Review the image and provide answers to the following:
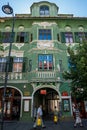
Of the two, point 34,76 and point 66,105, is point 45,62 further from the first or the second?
point 66,105

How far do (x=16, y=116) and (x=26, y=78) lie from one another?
4.92 meters

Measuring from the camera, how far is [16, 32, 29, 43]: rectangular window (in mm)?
20345

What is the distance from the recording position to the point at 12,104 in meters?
17.7

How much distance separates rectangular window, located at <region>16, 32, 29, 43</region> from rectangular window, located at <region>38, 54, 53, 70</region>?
3.47 m

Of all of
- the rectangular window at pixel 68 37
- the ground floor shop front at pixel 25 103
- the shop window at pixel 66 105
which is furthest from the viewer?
the rectangular window at pixel 68 37

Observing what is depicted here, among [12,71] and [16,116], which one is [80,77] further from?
[16,116]

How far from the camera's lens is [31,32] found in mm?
20766

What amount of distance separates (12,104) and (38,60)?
6.20m

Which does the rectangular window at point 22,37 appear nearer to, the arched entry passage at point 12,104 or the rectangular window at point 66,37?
the rectangular window at point 66,37

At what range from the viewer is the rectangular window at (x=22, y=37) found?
20345 mm

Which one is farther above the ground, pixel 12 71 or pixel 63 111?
pixel 12 71

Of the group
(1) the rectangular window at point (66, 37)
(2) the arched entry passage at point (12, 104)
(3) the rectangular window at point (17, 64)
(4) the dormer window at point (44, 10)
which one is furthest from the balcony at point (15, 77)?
(4) the dormer window at point (44, 10)

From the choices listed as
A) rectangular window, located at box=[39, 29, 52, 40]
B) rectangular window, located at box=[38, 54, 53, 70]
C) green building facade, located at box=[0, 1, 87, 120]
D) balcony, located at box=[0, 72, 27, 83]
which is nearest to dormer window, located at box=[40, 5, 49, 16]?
green building facade, located at box=[0, 1, 87, 120]

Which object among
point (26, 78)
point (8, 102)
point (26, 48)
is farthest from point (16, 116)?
point (26, 48)
